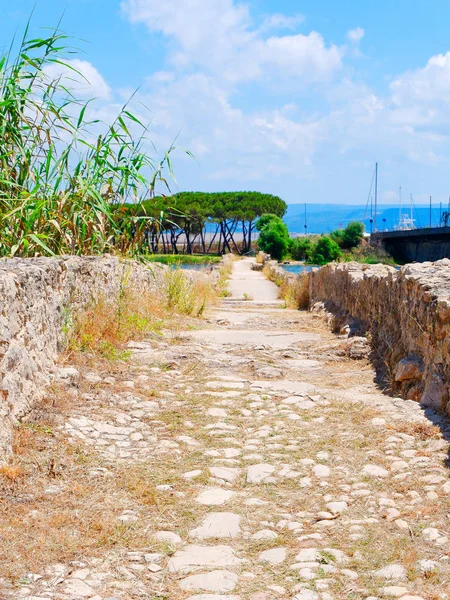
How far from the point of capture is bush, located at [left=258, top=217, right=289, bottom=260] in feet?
218

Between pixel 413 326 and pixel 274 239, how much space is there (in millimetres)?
61764

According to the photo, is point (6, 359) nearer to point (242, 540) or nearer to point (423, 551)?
point (242, 540)

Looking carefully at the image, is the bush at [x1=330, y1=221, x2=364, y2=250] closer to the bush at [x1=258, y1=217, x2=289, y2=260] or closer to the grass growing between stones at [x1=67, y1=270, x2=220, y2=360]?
the bush at [x1=258, y1=217, x2=289, y2=260]

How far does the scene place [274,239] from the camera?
66688 mm

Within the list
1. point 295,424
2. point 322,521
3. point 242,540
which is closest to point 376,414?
point 295,424

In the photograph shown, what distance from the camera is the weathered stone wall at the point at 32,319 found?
3.58m

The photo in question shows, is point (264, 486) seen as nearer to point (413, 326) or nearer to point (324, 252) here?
point (413, 326)

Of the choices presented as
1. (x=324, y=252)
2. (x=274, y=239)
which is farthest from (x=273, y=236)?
(x=324, y=252)

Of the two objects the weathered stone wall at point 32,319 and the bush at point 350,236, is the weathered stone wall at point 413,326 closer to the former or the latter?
the weathered stone wall at point 32,319

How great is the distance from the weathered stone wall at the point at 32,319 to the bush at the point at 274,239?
60866mm

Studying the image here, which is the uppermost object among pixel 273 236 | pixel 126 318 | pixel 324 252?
pixel 273 236

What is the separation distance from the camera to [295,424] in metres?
4.32

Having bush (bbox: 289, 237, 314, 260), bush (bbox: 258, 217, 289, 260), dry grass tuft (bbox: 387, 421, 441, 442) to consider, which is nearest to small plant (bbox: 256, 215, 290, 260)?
bush (bbox: 258, 217, 289, 260)

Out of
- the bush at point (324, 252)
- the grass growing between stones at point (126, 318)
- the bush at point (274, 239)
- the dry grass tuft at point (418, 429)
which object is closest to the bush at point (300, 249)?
the bush at point (324, 252)
